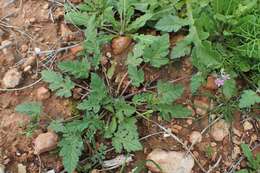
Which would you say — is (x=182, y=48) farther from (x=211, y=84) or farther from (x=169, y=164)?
(x=169, y=164)

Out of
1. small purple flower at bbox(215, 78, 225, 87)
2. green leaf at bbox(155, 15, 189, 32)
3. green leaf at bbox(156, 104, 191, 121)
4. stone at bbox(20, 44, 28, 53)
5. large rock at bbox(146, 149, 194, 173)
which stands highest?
green leaf at bbox(155, 15, 189, 32)

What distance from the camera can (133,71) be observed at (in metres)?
2.73

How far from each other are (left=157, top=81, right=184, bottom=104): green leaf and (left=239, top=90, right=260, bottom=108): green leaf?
1.08 ft

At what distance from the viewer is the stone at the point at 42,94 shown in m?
2.73

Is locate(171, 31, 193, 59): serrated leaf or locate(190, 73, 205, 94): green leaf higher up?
locate(171, 31, 193, 59): serrated leaf

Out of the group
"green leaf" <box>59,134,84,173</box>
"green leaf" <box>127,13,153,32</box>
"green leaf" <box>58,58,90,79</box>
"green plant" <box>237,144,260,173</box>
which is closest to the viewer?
"green leaf" <box>59,134,84,173</box>

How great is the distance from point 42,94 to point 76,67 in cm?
24

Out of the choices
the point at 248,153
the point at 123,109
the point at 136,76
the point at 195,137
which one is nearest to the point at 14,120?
the point at 123,109

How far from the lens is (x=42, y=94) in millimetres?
2730

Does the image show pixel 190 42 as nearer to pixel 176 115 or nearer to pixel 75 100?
pixel 176 115

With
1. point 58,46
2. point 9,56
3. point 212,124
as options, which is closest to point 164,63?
point 212,124

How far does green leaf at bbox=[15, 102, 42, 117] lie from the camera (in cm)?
262

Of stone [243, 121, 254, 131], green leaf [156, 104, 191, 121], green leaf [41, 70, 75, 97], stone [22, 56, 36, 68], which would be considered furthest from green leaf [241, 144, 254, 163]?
stone [22, 56, 36, 68]

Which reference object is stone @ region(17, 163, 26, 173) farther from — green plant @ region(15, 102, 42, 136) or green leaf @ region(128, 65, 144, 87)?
green leaf @ region(128, 65, 144, 87)
